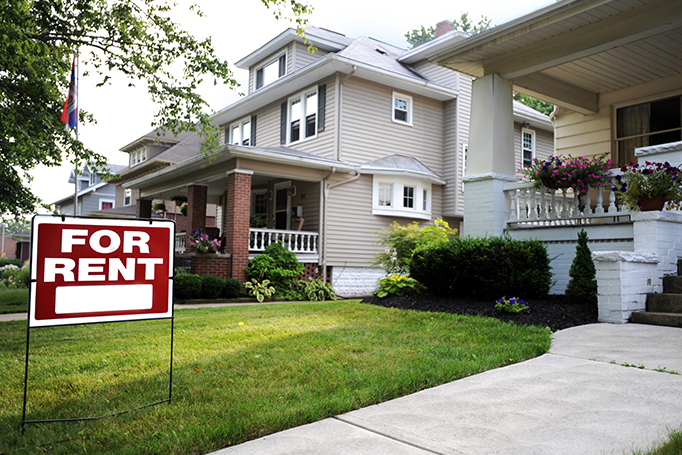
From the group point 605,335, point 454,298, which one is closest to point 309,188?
point 454,298

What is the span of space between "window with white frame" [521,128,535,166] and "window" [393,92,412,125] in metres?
5.57

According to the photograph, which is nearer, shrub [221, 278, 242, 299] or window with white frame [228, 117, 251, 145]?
shrub [221, 278, 242, 299]

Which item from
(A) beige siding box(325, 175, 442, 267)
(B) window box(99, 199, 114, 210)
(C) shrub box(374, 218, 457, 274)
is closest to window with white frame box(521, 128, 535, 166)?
(A) beige siding box(325, 175, 442, 267)

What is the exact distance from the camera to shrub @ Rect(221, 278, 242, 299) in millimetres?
12711

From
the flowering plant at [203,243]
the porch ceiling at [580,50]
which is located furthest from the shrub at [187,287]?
the porch ceiling at [580,50]

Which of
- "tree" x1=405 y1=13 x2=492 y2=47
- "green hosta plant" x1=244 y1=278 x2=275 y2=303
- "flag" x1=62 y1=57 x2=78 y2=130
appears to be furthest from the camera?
"tree" x1=405 y1=13 x2=492 y2=47

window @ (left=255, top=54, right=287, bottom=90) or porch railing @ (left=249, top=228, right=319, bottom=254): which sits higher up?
window @ (left=255, top=54, right=287, bottom=90)

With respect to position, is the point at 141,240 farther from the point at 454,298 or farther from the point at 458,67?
the point at 458,67

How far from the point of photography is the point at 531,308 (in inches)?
263

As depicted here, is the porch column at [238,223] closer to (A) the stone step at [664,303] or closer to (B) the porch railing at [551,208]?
(B) the porch railing at [551,208]

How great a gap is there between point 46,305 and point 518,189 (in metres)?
7.61

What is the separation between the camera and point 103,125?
11477 millimetres

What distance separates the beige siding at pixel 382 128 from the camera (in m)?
16.6

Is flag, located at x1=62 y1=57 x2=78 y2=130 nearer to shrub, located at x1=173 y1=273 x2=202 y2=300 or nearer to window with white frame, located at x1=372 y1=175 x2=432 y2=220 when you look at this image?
shrub, located at x1=173 y1=273 x2=202 y2=300
